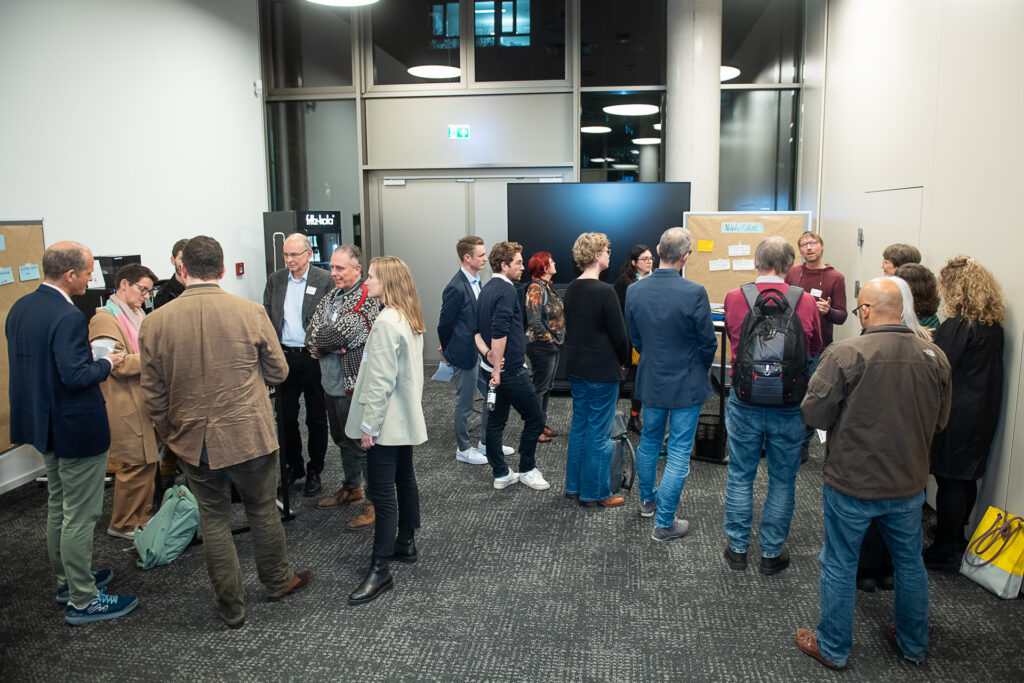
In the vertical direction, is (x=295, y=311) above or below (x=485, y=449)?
above

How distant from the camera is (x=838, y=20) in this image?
6301mm

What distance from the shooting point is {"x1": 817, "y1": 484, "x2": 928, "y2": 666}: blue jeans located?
8.10ft

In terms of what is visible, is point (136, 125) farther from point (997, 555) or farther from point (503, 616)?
point (997, 555)

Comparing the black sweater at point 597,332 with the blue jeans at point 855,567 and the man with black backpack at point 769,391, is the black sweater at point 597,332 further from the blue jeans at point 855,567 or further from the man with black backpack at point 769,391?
the blue jeans at point 855,567

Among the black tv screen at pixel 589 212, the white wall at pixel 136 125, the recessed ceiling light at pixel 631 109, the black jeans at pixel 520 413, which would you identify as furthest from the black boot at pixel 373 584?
the recessed ceiling light at pixel 631 109

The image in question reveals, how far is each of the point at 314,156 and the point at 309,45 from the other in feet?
3.83

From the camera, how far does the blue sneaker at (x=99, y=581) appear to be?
3.13 m

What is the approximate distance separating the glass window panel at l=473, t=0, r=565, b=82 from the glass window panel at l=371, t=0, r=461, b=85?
290mm

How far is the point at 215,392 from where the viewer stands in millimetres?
2768

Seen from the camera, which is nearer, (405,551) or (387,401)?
(387,401)

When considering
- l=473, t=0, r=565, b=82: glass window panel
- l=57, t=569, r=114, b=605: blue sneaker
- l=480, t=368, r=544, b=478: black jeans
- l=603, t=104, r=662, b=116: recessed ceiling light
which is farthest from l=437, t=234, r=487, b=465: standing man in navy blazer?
l=473, t=0, r=565, b=82: glass window panel

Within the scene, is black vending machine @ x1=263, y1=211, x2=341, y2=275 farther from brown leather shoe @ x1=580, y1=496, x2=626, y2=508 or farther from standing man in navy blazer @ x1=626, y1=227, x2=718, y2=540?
standing man in navy blazer @ x1=626, y1=227, x2=718, y2=540

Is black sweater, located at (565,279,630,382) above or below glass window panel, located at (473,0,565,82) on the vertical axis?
below

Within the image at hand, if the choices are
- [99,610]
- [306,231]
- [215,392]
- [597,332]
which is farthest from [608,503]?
[306,231]
